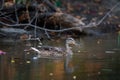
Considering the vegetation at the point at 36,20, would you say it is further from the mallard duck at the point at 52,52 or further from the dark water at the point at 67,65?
the mallard duck at the point at 52,52

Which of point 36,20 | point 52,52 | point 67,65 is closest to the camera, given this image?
point 67,65

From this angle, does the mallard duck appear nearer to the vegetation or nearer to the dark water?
the dark water

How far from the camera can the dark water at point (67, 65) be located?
10719 mm

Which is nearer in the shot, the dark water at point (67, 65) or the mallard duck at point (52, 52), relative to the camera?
the dark water at point (67, 65)

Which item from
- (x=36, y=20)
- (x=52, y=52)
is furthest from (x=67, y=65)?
(x=36, y=20)

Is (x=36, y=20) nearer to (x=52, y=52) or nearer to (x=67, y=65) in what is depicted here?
(x=52, y=52)

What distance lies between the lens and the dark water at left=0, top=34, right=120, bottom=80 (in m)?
10.7

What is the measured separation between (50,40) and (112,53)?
141 inches

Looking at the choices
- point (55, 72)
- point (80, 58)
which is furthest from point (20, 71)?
point (80, 58)

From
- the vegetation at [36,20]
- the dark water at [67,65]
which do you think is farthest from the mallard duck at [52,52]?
the vegetation at [36,20]

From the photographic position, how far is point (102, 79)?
34.1ft

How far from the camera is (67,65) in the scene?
12.2m

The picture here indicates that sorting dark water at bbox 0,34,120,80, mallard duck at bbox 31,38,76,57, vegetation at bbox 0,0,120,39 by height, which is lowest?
dark water at bbox 0,34,120,80

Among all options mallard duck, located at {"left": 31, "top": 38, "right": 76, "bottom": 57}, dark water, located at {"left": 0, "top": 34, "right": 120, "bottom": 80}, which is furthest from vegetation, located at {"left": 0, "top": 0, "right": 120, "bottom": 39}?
mallard duck, located at {"left": 31, "top": 38, "right": 76, "bottom": 57}
